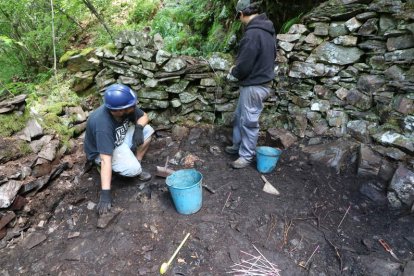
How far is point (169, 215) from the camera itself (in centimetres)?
346

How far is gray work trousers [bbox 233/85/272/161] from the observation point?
3.96 metres

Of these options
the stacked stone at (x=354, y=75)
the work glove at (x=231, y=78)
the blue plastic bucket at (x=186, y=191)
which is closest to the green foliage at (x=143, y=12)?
the work glove at (x=231, y=78)

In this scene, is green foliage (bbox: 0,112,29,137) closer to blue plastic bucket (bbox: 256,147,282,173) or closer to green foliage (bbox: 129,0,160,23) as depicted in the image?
blue plastic bucket (bbox: 256,147,282,173)

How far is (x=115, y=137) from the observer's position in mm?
3691

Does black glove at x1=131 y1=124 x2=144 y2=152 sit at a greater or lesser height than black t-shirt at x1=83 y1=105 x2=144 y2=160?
lesser

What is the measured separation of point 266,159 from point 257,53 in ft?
4.76

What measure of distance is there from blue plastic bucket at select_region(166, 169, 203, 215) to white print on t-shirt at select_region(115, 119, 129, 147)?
3.03ft

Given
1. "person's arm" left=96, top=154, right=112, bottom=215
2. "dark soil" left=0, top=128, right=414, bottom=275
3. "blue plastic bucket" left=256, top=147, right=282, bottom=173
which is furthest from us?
"blue plastic bucket" left=256, top=147, right=282, bottom=173

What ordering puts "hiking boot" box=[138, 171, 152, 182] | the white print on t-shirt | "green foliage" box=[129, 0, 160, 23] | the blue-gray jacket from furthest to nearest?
"green foliage" box=[129, 0, 160, 23], "hiking boot" box=[138, 171, 152, 182], the white print on t-shirt, the blue-gray jacket

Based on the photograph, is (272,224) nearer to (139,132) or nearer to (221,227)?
(221,227)

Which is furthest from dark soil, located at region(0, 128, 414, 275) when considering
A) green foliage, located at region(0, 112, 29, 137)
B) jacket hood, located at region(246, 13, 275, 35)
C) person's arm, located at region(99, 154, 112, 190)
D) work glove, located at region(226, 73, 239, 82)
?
jacket hood, located at region(246, 13, 275, 35)

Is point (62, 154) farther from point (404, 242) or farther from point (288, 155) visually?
point (404, 242)

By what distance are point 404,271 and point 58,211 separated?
12.9 ft

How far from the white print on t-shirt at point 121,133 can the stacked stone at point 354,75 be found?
8.46 ft
